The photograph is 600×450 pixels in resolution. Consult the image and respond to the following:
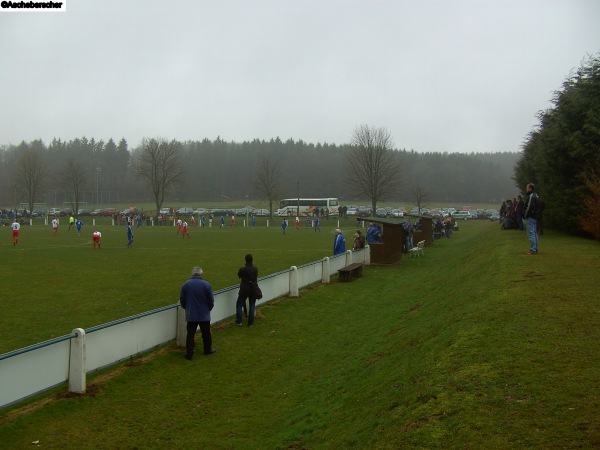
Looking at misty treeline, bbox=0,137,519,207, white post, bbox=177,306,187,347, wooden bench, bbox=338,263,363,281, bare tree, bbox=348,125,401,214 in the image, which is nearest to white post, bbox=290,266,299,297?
wooden bench, bbox=338,263,363,281

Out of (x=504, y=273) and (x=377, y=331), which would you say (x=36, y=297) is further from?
(x=504, y=273)

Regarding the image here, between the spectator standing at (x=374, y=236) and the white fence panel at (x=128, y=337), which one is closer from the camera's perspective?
the white fence panel at (x=128, y=337)

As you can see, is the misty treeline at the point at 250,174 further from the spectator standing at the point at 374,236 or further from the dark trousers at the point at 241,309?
the dark trousers at the point at 241,309

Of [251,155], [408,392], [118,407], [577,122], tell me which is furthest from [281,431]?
[251,155]

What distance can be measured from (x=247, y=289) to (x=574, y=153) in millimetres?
15865

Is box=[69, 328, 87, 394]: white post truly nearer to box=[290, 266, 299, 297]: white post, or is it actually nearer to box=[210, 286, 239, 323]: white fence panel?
box=[210, 286, 239, 323]: white fence panel

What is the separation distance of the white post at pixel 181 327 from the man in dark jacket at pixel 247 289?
6.24ft

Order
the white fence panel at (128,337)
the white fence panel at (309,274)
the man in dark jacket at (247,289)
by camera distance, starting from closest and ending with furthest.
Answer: the white fence panel at (128,337) < the man in dark jacket at (247,289) < the white fence panel at (309,274)

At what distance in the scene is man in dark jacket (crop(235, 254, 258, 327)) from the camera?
13.6 meters

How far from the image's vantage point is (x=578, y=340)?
7.74 m

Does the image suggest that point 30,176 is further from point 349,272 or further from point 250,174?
point 349,272

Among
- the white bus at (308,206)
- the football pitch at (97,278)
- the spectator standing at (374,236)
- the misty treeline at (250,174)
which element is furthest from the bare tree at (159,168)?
the spectator standing at (374,236)

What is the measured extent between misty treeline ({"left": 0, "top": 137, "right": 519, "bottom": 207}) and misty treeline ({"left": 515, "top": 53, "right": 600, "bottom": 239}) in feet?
372

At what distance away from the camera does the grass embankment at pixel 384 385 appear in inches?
225
